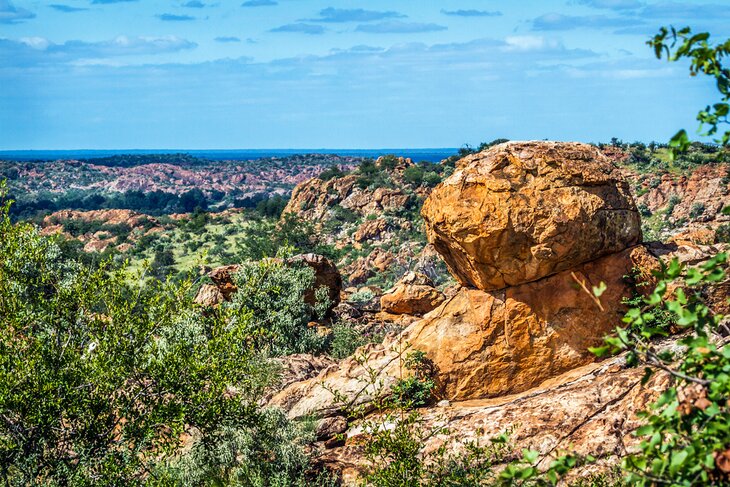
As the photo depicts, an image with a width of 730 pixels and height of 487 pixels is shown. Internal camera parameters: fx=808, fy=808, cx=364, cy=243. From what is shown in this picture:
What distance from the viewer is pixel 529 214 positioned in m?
11.6

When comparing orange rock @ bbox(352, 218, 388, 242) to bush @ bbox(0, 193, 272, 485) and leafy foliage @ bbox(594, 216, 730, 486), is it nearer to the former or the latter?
bush @ bbox(0, 193, 272, 485)

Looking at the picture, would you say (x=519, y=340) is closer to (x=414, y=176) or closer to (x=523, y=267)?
(x=523, y=267)

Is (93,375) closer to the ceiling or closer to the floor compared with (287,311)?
closer to the ceiling

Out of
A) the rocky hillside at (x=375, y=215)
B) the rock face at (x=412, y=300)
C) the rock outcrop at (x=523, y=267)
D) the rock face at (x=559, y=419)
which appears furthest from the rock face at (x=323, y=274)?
the rocky hillside at (x=375, y=215)

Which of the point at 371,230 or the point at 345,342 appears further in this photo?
the point at 371,230

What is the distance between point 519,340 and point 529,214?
192cm

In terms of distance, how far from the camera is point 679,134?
14.6ft

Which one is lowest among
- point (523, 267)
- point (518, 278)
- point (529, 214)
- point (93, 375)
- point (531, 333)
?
point (531, 333)

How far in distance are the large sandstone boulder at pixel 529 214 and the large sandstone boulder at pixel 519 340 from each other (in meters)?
0.24

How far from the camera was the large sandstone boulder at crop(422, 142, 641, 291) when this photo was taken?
1161 cm

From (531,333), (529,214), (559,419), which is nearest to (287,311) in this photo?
(531,333)

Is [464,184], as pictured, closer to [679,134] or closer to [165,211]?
[679,134]

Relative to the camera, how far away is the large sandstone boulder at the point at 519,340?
39.2 feet

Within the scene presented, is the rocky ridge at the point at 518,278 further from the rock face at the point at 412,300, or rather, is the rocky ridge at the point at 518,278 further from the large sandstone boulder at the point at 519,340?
the rock face at the point at 412,300
